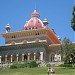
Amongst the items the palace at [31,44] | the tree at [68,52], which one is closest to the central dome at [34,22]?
the palace at [31,44]

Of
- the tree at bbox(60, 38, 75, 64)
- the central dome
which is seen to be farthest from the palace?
the tree at bbox(60, 38, 75, 64)

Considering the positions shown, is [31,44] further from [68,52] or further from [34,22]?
[68,52]

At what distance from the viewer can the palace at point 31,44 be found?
76875 millimetres

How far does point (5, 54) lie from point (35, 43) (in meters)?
8.28

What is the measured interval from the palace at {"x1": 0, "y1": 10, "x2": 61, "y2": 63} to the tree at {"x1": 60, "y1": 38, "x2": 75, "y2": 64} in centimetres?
1108

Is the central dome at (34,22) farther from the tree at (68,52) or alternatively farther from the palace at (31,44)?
the tree at (68,52)

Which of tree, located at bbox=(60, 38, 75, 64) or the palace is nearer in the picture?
tree, located at bbox=(60, 38, 75, 64)

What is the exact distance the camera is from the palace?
3027 inches

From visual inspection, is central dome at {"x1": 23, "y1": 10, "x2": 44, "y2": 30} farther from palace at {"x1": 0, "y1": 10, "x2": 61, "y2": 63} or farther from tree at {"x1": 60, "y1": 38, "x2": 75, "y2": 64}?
tree at {"x1": 60, "y1": 38, "x2": 75, "y2": 64}

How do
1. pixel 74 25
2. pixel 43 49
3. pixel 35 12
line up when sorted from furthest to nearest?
pixel 35 12 < pixel 43 49 < pixel 74 25

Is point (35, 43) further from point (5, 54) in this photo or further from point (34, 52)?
point (5, 54)

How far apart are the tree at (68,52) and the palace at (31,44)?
36.4 feet

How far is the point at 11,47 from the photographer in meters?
79.4

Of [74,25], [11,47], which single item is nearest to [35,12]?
[11,47]
